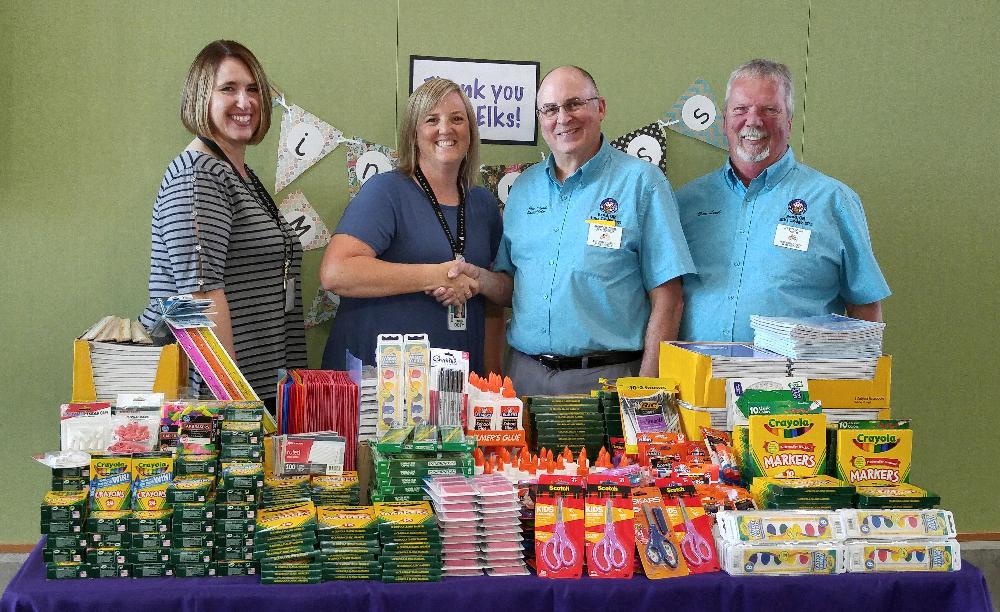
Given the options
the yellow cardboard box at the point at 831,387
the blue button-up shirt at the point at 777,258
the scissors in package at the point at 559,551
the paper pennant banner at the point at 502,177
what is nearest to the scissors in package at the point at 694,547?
the scissors in package at the point at 559,551

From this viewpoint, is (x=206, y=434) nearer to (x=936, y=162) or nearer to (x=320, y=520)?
(x=320, y=520)

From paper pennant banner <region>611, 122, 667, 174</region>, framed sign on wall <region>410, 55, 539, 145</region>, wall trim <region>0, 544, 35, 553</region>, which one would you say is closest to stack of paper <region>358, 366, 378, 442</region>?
framed sign on wall <region>410, 55, 539, 145</region>

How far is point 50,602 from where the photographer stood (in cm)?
175

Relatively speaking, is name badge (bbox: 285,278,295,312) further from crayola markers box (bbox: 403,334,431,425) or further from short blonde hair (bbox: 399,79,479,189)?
crayola markers box (bbox: 403,334,431,425)

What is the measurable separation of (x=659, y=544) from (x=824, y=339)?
1.00m

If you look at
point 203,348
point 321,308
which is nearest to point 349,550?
point 203,348

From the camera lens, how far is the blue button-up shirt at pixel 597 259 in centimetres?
320

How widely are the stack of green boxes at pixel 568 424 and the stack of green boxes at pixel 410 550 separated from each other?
750 millimetres

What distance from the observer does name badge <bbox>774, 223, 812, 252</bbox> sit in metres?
3.23

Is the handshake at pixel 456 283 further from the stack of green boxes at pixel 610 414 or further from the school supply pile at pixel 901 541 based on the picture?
the school supply pile at pixel 901 541

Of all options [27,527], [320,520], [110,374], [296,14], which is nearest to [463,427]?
[320,520]

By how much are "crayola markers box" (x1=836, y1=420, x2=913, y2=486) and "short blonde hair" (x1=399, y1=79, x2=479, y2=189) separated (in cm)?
179

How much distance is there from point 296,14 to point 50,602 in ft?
8.88

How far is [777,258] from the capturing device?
10.6 feet
